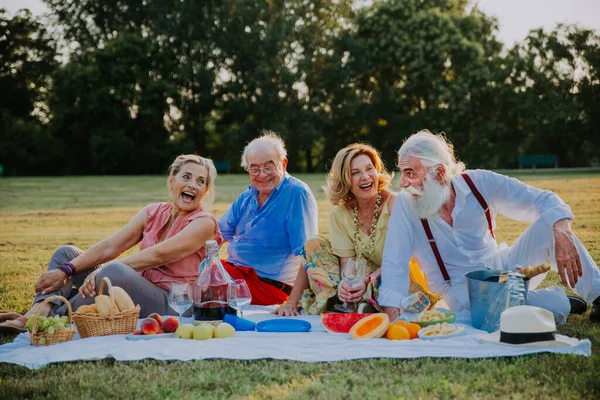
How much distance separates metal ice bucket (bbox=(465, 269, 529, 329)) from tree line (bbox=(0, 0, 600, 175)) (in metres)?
32.7

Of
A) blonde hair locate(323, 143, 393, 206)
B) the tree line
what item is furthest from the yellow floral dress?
the tree line

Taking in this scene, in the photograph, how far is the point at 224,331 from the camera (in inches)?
185

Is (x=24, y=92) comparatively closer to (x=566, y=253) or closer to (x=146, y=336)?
(x=146, y=336)

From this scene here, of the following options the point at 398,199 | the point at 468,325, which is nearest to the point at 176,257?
the point at 398,199

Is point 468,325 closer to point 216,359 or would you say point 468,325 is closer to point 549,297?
point 549,297

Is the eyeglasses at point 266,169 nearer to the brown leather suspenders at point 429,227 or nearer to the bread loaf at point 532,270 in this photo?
the brown leather suspenders at point 429,227

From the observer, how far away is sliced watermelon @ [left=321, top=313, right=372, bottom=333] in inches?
190

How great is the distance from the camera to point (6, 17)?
1537 inches

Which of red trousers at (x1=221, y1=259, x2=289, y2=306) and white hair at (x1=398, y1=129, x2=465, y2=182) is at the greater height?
white hair at (x1=398, y1=129, x2=465, y2=182)

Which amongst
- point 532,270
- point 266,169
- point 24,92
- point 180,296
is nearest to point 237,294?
point 180,296

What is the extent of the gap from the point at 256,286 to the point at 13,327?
2020 mm

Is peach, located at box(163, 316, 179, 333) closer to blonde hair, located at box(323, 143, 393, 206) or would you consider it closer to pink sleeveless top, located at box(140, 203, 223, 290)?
pink sleeveless top, located at box(140, 203, 223, 290)

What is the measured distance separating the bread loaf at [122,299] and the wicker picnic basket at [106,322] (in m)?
0.04

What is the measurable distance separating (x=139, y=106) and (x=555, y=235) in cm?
3638
